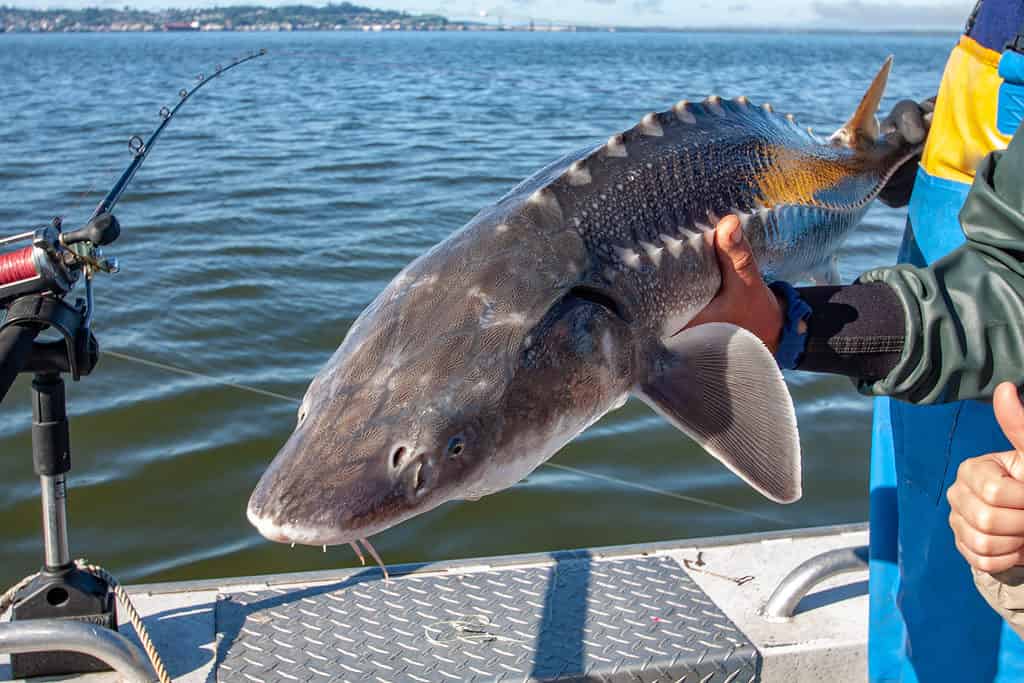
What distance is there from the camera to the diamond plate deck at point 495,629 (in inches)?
103

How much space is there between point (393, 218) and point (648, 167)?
8452 millimetres

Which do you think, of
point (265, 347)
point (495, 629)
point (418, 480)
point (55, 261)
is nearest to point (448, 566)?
point (495, 629)

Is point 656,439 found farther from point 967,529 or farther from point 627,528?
point 967,529

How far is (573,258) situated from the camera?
5.64ft

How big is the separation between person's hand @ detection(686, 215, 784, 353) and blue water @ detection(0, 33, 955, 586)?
276 cm

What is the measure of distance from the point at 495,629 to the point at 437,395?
58.0 inches

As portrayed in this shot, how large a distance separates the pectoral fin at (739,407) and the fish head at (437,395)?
0.15 meters

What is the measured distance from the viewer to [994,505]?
1341 mm

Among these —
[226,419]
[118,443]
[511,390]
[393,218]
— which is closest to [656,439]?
[226,419]

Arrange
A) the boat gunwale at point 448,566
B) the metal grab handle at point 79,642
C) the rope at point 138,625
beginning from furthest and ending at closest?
the boat gunwale at point 448,566, the rope at point 138,625, the metal grab handle at point 79,642

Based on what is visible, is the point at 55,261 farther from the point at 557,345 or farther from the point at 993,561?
the point at 993,561

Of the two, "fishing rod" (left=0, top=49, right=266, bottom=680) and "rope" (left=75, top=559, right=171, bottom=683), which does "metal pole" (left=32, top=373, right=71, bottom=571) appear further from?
"rope" (left=75, top=559, right=171, bottom=683)

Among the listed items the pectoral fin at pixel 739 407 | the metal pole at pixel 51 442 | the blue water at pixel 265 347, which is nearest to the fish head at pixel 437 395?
the pectoral fin at pixel 739 407

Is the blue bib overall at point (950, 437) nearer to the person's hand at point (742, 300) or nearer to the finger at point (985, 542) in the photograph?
the person's hand at point (742, 300)
